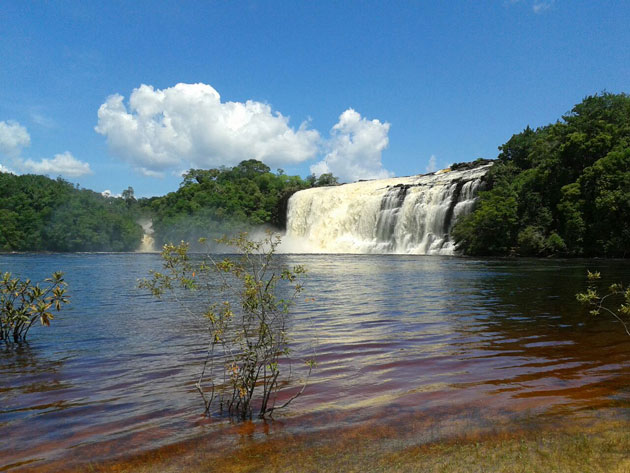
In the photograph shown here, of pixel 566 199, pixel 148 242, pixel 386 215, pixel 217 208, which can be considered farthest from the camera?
pixel 148 242

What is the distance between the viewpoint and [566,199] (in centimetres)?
3903

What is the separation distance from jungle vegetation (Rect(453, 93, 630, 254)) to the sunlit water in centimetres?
2634

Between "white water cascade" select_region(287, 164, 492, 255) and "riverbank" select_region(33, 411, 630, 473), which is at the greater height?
"white water cascade" select_region(287, 164, 492, 255)

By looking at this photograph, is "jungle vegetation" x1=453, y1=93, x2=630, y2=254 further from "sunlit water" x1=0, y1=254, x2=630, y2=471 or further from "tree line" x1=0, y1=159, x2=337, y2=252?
"tree line" x1=0, y1=159, x2=337, y2=252

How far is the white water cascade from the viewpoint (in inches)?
1860

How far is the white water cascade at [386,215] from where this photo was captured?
155ft

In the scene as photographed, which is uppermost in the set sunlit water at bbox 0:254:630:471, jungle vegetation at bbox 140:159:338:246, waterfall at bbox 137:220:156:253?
jungle vegetation at bbox 140:159:338:246

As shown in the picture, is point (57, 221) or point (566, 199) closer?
point (566, 199)

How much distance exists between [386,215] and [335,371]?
45.3 meters

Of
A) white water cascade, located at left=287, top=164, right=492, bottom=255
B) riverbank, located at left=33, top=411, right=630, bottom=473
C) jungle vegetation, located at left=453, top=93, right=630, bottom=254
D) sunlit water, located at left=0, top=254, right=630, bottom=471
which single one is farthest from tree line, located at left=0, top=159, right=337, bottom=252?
riverbank, located at left=33, top=411, right=630, bottom=473

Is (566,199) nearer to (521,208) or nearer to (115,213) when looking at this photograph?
(521,208)

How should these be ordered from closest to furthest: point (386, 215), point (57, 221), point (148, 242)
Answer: point (386, 215) → point (57, 221) → point (148, 242)

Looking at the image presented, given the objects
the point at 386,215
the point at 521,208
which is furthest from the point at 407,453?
the point at 386,215

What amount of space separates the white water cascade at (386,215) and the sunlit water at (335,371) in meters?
33.4
